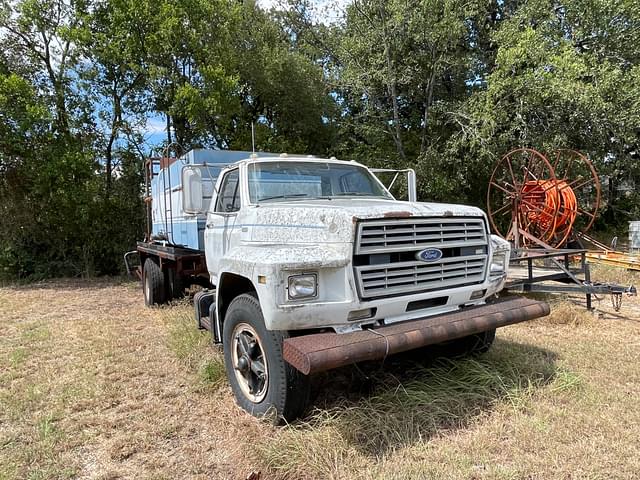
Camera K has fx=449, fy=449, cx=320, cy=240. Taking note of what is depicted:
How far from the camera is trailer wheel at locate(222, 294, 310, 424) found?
3.25 metres

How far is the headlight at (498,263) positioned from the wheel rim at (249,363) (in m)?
2.17

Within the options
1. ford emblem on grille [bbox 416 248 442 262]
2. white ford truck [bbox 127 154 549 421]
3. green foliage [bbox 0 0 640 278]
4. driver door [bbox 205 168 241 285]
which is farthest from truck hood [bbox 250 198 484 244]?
green foliage [bbox 0 0 640 278]

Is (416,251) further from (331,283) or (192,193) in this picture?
(192,193)

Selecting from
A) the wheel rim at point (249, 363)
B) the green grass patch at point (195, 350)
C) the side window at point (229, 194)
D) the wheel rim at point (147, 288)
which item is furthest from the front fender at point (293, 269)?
the wheel rim at point (147, 288)

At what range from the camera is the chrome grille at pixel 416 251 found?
3209 millimetres

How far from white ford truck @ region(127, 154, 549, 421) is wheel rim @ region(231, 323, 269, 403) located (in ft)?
0.04

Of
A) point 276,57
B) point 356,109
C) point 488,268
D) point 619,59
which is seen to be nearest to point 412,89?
point 356,109

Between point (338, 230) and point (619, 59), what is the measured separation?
45.6 ft

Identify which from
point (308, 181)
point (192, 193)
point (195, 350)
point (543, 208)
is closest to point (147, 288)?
point (195, 350)

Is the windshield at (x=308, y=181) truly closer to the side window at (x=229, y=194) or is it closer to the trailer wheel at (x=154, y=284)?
the side window at (x=229, y=194)

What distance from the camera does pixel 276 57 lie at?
14.5 meters

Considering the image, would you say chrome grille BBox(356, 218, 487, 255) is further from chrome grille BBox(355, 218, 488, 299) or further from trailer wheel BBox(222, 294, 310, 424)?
trailer wheel BBox(222, 294, 310, 424)

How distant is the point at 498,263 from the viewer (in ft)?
13.6

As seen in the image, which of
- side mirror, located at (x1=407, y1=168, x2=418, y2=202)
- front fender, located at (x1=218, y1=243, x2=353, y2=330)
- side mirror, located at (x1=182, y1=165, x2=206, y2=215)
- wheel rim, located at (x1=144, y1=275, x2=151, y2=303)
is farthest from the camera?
wheel rim, located at (x1=144, y1=275, x2=151, y2=303)
